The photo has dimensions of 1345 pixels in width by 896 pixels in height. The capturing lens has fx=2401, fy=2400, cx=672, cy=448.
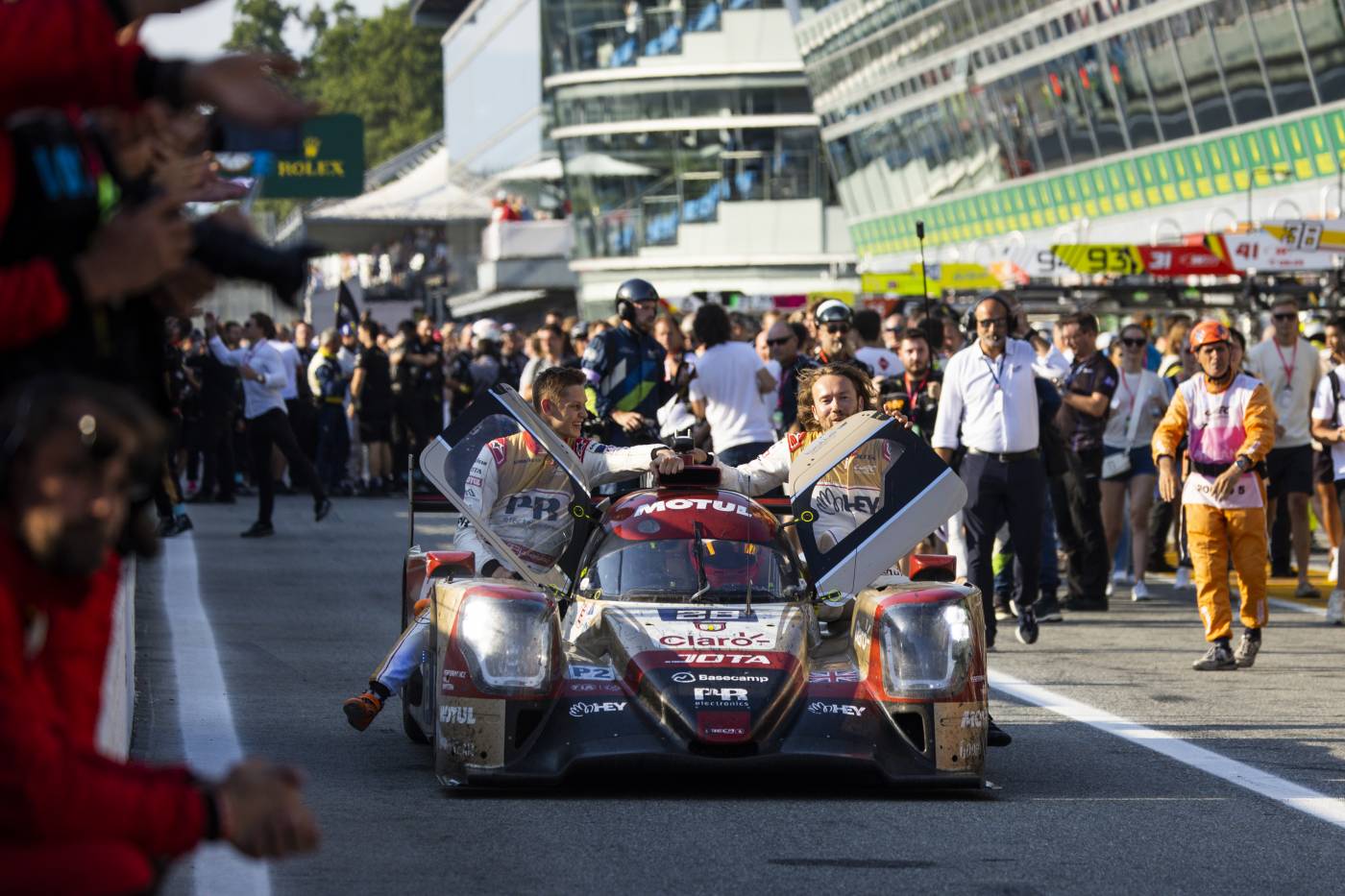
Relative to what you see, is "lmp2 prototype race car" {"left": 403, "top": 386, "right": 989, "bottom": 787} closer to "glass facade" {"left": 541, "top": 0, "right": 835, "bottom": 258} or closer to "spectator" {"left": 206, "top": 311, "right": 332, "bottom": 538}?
"spectator" {"left": 206, "top": 311, "right": 332, "bottom": 538}

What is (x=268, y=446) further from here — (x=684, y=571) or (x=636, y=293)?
(x=684, y=571)

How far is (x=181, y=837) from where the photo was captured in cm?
358

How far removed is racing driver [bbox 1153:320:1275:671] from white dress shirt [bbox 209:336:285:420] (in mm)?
10283

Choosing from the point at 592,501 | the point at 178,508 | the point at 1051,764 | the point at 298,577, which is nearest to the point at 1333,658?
the point at 1051,764

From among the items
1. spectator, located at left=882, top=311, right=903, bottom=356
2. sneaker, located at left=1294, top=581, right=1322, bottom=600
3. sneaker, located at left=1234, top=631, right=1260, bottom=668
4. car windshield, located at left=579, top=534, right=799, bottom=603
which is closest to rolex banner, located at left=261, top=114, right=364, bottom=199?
spectator, located at left=882, top=311, right=903, bottom=356

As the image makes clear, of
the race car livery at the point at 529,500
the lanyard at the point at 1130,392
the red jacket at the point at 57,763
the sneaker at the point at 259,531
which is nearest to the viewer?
the red jacket at the point at 57,763

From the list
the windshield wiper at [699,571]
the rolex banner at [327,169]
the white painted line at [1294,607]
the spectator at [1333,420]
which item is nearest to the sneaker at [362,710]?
the windshield wiper at [699,571]

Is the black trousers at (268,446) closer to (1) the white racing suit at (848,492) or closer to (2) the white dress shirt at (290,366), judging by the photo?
(2) the white dress shirt at (290,366)

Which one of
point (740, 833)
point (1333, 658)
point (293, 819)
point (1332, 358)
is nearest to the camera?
point (293, 819)

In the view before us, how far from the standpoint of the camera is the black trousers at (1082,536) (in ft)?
54.1

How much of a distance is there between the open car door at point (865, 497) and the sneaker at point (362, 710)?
6.04 feet

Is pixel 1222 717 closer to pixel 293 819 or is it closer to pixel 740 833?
pixel 740 833

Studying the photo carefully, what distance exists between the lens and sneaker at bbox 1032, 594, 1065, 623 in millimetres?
15752

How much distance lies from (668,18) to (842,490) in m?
67.0
